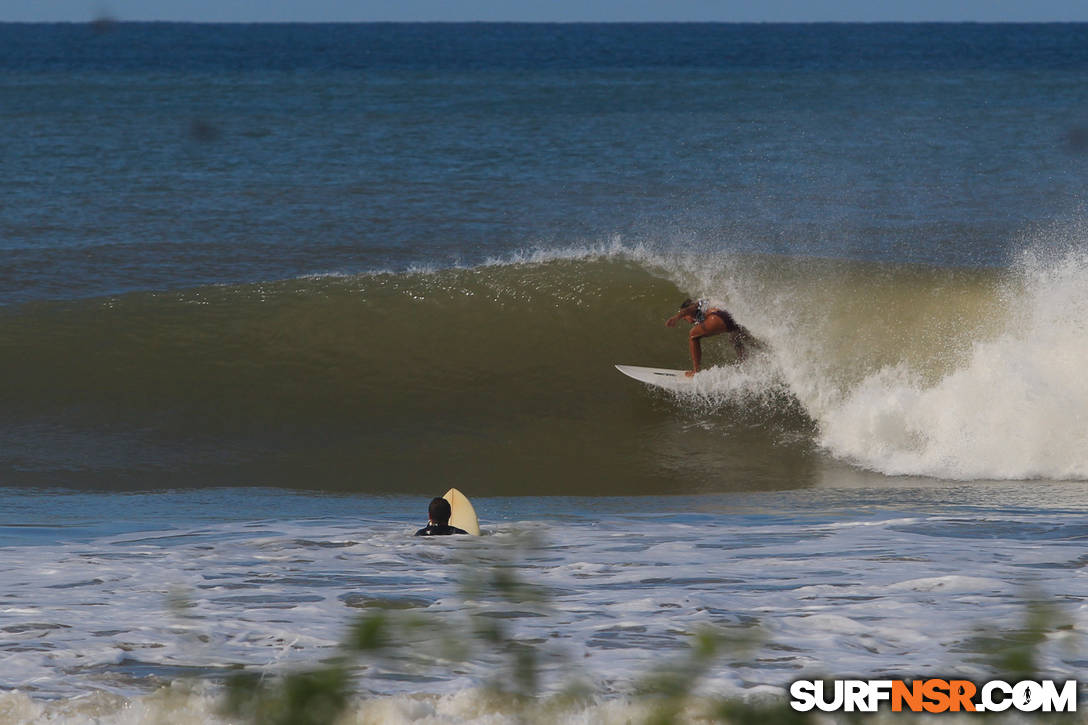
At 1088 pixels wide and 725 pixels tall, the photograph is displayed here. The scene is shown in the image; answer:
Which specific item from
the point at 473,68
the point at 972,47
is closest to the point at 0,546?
the point at 473,68

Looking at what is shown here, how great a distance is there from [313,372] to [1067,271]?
24.1 feet

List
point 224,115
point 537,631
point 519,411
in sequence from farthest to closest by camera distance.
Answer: point 224,115 < point 519,411 < point 537,631

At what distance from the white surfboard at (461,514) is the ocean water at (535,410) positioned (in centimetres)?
32

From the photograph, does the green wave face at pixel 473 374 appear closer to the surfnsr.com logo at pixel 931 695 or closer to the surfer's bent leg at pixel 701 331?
the surfer's bent leg at pixel 701 331

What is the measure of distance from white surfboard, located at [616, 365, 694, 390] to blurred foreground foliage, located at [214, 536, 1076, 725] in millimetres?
5345

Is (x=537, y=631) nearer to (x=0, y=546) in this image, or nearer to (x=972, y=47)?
(x=0, y=546)

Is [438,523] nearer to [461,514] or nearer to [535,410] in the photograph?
[461,514]

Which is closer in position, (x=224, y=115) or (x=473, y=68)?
(x=224, y=115)

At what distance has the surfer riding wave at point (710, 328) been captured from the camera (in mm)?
12188

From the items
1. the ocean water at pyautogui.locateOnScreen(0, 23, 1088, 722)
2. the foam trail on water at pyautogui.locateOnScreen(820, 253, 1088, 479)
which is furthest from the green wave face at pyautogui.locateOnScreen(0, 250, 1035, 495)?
the foam trail on water at pyautogui.locateOnScreen(820, 253, 1088, 479)

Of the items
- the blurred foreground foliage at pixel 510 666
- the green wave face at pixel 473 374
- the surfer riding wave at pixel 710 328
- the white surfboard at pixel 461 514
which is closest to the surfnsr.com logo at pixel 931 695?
the blurred foreground foliage at pixel 510 666

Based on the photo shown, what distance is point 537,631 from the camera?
200 inches

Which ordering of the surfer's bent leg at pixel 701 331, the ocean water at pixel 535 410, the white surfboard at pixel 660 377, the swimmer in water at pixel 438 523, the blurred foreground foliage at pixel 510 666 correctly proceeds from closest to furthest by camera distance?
the blurred foreground foliage at pixel 510 666
the ocean water at pixel 535 410
the swimmer in water at pixel 438 523
the white surfboard at pixel 660 377
the surfer's bent leg at pixel 701 331

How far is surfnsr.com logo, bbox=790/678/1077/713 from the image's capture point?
359 cm
